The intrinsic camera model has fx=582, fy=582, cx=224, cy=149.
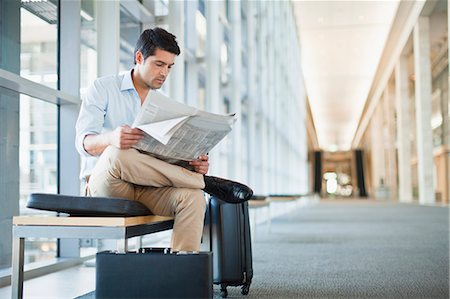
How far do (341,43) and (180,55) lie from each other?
1867cm

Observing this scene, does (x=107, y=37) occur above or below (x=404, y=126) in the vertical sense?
below

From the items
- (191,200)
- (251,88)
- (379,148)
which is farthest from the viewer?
(379,148)

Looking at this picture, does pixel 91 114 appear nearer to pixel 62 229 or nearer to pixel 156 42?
pixel 156 42

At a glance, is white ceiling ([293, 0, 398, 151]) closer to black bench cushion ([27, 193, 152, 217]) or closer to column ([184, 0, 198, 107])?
column ([184, 0, 198, 107])

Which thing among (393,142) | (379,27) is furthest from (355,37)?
(393,142)

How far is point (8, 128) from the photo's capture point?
3.19m

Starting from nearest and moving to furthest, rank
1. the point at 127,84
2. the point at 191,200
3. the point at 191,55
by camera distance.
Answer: the point at 191,200, the point at 127,84, the point at 191,55

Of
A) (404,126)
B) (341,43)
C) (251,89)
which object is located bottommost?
(251,89)

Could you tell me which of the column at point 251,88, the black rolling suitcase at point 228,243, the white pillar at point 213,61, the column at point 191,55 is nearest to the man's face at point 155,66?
the black rolling suitcase at point 228,243

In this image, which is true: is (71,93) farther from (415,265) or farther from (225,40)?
(225,40)

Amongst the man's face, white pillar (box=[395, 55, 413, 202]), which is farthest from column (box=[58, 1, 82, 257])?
white pillar (box=[395, 55, 413, 202])

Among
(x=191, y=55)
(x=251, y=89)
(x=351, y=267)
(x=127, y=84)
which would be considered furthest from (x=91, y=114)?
(x=251, y=89)

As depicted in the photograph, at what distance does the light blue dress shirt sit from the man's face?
87 mm

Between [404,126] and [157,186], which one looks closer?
[157,186]
